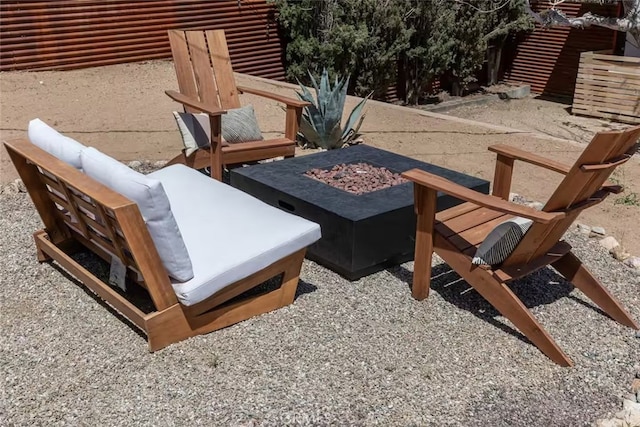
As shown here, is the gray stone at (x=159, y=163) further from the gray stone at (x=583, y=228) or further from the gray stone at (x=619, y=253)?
the gray stone at (x=619, y=253)

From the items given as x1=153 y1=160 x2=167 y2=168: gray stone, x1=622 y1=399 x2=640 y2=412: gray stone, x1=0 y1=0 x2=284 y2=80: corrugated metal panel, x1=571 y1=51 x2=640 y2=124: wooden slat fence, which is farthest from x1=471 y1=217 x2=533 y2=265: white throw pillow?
x1=571 y1=51 x2=640 y2=124: wooden slat fence

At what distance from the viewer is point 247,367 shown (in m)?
2.69

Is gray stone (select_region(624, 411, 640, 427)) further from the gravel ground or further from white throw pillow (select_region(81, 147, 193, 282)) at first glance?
white throw pillow (select_region(81, 147, 193, 282))

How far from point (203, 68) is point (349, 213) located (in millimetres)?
2554

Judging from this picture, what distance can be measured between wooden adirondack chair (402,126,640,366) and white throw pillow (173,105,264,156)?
81.5 inches

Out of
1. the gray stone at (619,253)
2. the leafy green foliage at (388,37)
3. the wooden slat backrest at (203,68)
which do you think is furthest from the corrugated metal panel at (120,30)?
the gray stone at (619,253)

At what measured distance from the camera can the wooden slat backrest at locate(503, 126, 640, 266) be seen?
99.7 inches

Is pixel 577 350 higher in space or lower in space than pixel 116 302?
lower

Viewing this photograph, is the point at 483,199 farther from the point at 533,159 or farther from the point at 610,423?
the point at 610,423

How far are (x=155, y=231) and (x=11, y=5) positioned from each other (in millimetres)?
6417

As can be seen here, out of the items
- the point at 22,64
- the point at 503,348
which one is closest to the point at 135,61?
the point at 22,64

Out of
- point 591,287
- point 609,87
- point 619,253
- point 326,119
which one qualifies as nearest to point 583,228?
point 619,253

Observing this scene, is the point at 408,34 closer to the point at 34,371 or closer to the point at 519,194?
the point at 519,194

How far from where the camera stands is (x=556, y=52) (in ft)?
40.3
